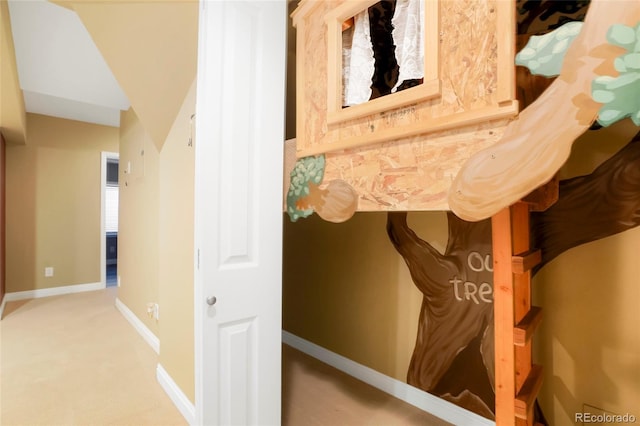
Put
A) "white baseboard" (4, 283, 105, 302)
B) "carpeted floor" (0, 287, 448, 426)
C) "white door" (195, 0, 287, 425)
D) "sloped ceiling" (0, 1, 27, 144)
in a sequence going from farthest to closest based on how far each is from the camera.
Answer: "white baseboard" (4, 283, 105, 302) < "sloped ceiling" (0, 1, 27, 144) < "carpeted floor" (0, 287, 448, 426) < "white door" (195, 0, 287, 425)

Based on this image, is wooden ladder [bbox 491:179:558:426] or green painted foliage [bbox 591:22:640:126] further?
wooden ladder [bbox 491:179:558:426]

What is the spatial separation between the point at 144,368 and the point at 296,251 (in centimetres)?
153

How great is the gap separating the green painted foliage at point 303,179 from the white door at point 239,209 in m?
0.09

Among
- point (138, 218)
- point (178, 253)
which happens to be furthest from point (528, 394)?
point (138, 218)

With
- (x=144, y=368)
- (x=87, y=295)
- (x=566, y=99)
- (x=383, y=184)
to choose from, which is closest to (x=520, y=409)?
(x=383, y=184)

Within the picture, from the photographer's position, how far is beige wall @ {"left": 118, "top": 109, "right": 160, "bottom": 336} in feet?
9.77

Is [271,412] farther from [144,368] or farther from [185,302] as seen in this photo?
[144,368]

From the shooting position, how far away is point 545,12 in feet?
4.82

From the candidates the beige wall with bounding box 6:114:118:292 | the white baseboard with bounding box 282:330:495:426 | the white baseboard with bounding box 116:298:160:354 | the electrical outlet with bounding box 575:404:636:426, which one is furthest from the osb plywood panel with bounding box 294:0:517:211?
the beige wall with bounding box 6:114:118:292

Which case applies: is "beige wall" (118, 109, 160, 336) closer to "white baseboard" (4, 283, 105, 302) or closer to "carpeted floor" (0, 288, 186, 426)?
"carpeted floor" (0, 288, 186, 426)

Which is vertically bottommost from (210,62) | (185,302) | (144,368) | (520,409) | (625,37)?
(144,368)

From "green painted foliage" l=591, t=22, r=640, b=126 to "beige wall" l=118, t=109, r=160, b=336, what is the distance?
2.97 metres

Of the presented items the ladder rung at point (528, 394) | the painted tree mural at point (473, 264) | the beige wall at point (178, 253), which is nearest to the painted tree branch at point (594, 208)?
the painted tree mural at point (473, 264)

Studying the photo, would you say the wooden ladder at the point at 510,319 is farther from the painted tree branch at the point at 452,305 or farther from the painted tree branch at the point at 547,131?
the painted tree branch at the point at 452,305
